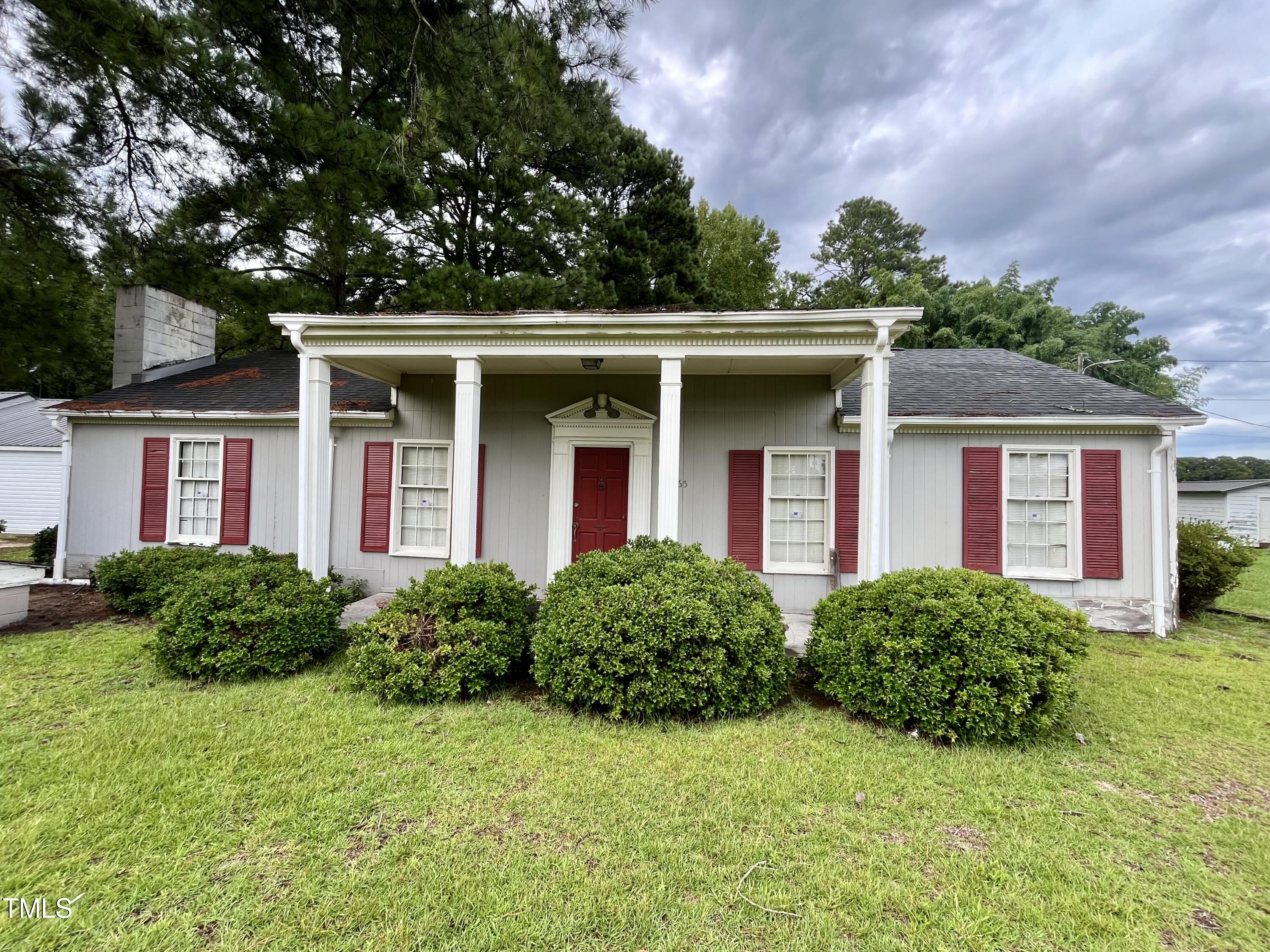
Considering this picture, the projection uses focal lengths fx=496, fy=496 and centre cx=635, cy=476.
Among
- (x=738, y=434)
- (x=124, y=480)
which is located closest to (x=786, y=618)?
(x=738, y=434)

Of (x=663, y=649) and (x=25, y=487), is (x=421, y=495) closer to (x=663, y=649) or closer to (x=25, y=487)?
(x=663, y=649)

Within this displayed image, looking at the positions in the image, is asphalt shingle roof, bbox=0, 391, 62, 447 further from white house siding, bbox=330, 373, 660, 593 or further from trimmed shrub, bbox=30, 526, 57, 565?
white house siding, bbox=330, 373, 660, 593

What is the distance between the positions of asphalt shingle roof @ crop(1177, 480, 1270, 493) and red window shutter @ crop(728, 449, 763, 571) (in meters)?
20.5

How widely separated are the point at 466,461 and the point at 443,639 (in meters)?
1.84

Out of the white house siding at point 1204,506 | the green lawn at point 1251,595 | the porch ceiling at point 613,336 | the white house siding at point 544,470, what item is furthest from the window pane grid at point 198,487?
the white house siding at point 1204,506

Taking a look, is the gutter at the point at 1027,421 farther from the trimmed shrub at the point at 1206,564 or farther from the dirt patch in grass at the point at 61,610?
the dirt patch in grass at the point at 61,610

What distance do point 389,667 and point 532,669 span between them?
3.61 feet

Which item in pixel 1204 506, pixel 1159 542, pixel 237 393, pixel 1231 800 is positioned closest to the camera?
pixel 1231 800

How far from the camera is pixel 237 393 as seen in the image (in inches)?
302

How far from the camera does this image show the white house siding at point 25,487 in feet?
43.5

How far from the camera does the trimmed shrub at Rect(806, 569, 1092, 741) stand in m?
3.15

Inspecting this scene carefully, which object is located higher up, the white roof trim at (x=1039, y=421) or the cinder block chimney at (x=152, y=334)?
the cinder block chimney at (x=152, y=334)

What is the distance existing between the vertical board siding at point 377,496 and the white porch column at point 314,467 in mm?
1437

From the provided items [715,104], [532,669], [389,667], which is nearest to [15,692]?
[389,667]
